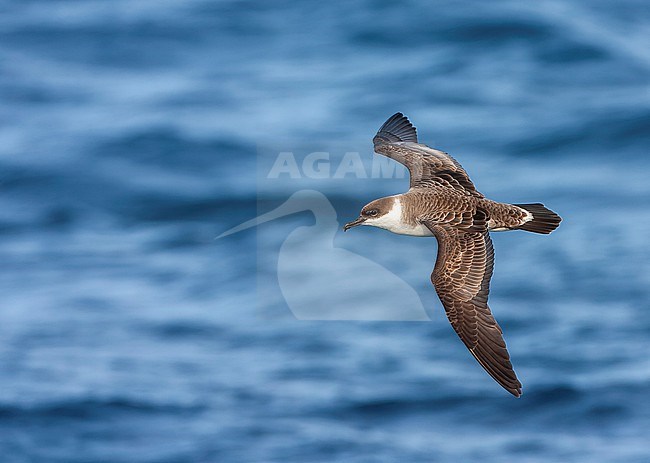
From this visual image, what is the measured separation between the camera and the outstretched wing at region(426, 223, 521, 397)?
28.3 feet

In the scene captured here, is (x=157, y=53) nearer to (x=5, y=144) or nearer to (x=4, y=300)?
(x=5, y=144)

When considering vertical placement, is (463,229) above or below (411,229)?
below

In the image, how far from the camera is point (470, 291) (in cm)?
884

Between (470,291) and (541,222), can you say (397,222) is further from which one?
(541,222)

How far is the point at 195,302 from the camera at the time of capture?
15484 millimetres

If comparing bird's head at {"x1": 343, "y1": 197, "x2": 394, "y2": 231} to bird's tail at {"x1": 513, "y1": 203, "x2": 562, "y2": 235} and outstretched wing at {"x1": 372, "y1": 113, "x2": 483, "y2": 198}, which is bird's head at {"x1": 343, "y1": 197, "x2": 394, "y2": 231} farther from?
bird's tail at {"x1": 513, "y1": 203, "x2": 562, "y2": 235}

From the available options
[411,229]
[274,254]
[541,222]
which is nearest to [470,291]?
[411,229]

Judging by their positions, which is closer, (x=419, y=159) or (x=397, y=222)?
(x=397, y=222)

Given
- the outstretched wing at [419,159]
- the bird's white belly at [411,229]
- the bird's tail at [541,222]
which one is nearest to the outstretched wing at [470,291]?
the bird's white belly at [411,229]

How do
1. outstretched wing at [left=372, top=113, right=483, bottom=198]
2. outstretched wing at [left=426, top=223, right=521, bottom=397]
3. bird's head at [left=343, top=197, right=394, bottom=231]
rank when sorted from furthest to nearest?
outstretched wing at [left=372, top=113, right=483, bottom=198], bird's head at [left=343, top=197, right=394, bottom=231], outstretched wing at [left=426, top=223, right=521, bottom=397]

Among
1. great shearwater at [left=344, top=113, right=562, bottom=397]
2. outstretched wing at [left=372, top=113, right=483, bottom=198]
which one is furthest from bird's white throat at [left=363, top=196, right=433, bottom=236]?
outstretched wing at [left=372, top=113, right=483, bottom=198]

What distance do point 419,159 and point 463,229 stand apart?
143 cm

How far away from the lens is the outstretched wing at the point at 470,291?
862cm

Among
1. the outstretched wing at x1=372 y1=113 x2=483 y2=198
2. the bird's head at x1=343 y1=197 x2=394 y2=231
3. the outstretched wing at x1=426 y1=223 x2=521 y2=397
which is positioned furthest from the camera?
the outstretched wing at x1=372 y1=113 x2=483 y2=198
